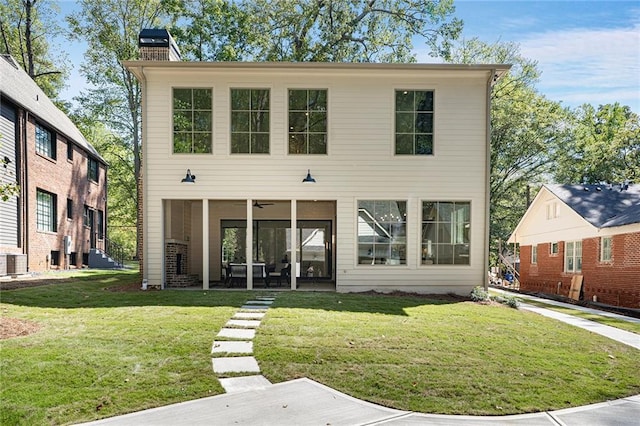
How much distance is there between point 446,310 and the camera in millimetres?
9391

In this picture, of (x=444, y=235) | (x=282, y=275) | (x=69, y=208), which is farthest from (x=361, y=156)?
(x=69, y=208)

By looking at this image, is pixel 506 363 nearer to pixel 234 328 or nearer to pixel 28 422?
pixel 234 328

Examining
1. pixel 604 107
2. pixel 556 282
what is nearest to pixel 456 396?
pixel 556 282

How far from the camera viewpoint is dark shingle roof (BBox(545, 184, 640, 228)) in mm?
15891

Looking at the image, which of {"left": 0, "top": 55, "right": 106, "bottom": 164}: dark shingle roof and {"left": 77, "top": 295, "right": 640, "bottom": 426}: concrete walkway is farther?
{"left": 0, "top": 55, "right": 106, "bottom": 164}: dark shingle roof

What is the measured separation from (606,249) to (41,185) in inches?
→ 845

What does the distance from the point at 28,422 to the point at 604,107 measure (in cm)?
4381

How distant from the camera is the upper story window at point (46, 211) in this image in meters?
16.7

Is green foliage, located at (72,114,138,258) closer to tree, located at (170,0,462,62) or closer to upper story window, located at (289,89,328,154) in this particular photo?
tree, located at (170,0,462,62)

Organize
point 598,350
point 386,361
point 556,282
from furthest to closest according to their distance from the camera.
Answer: point 556,282
point 598,350
point 386,361

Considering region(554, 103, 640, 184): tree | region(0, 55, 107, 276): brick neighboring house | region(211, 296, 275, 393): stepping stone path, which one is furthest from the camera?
region(554, 103, 640, 184): tree

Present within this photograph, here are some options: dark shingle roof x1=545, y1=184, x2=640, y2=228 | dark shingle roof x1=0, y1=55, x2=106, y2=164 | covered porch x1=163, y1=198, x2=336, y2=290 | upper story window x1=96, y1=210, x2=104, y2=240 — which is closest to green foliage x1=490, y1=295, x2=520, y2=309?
covered porch x1=163, y1=198, x2=336, y2=290

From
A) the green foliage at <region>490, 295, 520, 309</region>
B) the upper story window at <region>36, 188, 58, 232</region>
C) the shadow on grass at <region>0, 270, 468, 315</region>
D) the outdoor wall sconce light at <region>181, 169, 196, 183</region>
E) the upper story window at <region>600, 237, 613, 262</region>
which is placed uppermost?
the outdoor wall sconce light at <region>181, 169, 196, 183</region>

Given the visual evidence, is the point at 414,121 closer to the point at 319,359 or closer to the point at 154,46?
the point at 154,46
